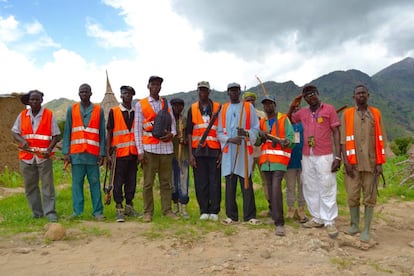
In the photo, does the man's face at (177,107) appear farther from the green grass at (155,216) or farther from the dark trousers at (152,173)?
the green grass at (155,216)

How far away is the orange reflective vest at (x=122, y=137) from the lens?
5.71m

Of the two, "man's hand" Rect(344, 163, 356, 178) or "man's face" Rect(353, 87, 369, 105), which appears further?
"man's hand" Rect(344, 163, 356, 178)

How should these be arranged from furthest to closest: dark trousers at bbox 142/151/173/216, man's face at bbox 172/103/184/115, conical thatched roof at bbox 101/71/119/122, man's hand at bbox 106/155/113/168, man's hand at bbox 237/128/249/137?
conical thatched roof at bbox 101/71/119/122, man's face at bbox 172/103/184/115, man's hand at bbox 106/155/113/168, dark trousers at bbox 142/151/173/216, man's hand at bbox 237/128/249/137

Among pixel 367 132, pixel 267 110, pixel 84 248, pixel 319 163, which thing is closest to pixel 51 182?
pixel 84 248

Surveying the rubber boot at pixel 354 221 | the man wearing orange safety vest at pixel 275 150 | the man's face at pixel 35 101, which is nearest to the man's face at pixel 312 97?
the man wearing orange safety vest at pixel 275 150

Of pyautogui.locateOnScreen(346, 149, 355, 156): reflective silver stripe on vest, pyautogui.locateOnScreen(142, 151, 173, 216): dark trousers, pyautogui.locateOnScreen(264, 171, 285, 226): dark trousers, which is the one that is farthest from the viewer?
pyautogui.locateOnScreen(142, 151, 173, 216): dark trousers

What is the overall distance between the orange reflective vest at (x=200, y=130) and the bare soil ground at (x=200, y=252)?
123 cm

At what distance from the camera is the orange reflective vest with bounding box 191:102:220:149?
5.65m

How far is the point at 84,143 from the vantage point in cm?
565

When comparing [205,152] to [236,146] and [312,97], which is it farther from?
[312,97]

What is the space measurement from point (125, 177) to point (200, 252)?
2.12 meters

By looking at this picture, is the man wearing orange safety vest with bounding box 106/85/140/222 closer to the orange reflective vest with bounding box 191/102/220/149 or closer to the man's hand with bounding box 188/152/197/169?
the man's hand with bounding box 188/152/197/169

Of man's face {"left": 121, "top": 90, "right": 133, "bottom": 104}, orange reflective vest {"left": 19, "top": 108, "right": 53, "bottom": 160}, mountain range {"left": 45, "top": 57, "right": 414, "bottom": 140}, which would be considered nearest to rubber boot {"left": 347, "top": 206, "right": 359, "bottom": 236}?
man's face {"left": 121, "top": 90, "right": 133, "bottom": 104}

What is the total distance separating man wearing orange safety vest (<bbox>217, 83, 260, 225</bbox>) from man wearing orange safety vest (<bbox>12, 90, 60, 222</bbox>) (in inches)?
103
